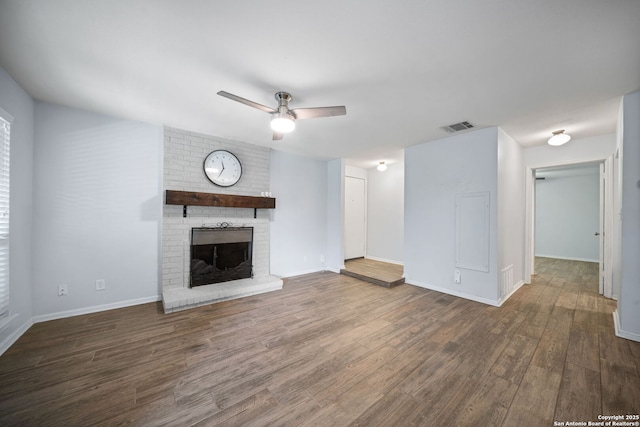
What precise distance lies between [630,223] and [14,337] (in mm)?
6400

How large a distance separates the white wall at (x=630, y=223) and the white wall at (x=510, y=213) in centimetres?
112

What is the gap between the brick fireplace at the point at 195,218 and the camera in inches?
139

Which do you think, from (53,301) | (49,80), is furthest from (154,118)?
(53,301)

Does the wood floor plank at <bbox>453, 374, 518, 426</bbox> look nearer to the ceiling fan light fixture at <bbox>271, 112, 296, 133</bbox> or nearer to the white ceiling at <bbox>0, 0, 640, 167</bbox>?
the white ceiling at <bbox>0, 0, 640, 167</bbox>

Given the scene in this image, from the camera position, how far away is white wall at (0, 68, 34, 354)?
2.31 m

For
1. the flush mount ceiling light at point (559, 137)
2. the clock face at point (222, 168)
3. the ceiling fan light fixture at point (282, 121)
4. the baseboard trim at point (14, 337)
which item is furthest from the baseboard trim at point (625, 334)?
the baseboard trim at point (14, 337)

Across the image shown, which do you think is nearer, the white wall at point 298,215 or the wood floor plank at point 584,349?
the wood floor plank at point 584,349

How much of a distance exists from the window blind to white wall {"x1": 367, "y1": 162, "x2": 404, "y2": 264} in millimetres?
6042

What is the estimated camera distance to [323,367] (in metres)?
2.06

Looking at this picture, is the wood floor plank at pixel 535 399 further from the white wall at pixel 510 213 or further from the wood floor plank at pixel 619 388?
the white wall at pixel 510 213

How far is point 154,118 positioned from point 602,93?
5.17 metres

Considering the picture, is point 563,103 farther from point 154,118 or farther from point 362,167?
point 154,118

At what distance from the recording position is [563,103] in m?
2.66

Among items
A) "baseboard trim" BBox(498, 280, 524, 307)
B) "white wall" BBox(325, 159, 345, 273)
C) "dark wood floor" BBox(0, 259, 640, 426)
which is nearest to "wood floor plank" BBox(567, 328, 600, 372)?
"dark wood floor" BBox(0, 259, 640, 426)
